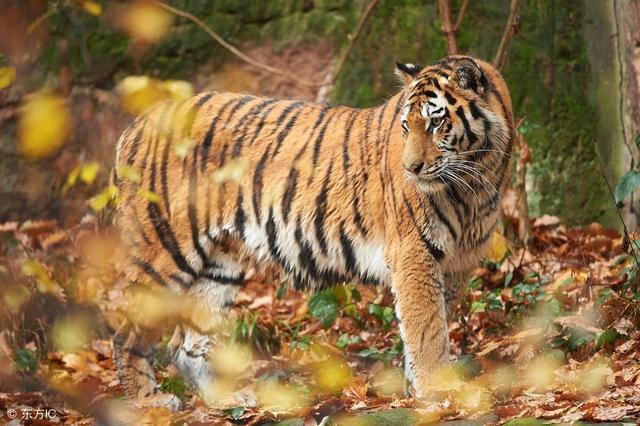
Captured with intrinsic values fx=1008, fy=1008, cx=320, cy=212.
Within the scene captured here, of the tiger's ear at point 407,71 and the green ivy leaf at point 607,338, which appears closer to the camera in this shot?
the green ivy leaf at point 607,338

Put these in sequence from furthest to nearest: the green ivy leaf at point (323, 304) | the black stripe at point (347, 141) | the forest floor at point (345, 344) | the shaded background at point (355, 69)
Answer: the shaded background at point (355, 69)
the green ivy leaf at point (323, 304)
the black stripe at point (347, 141)
the forest floor at point (345, 344)

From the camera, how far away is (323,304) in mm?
6914

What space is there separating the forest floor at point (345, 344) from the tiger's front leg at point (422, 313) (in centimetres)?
12

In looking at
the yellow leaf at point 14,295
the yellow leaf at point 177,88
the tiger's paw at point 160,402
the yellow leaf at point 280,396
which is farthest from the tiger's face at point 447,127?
the yellow leaf at point 14,295

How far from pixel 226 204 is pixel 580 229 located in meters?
3.00

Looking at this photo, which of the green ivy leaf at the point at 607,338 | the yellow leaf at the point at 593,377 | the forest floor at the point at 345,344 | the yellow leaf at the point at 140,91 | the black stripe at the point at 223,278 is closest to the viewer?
the yellow leaf at the point at 140,91

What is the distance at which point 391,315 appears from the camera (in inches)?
270

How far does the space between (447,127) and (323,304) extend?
6.65 feet

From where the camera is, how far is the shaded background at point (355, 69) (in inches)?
308

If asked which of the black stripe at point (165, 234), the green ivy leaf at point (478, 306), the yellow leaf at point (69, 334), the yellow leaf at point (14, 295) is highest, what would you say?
the black stripe at point (165, 234)

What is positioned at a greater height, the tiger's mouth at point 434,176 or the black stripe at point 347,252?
the tiger's mouth at point 434,176

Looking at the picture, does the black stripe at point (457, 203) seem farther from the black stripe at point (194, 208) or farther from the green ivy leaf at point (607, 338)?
the black stripe at point (194, 208)

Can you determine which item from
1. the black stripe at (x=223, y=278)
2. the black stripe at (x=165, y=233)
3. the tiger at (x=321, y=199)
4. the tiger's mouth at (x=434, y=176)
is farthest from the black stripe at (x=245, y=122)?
the tiger's mouth at (x=434, y=176)

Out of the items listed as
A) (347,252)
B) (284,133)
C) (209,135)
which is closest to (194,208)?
(209,135)
